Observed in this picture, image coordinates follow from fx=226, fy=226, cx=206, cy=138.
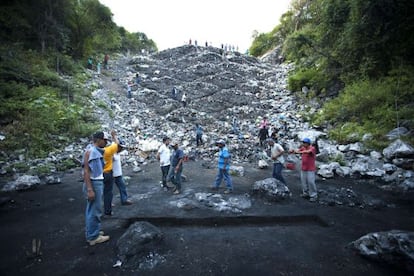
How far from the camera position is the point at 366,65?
1176cm

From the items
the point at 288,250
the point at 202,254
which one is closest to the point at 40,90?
the point at 202,254

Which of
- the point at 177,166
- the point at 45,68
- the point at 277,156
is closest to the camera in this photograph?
the point at 277,156

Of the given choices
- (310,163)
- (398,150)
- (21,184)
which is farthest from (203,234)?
(398,150)

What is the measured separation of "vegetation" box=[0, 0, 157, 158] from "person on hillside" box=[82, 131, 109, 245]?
7.22 metres

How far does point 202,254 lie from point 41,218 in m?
3.66

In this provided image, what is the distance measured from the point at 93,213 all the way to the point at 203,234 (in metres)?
1.93

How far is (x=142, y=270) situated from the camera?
123 inches

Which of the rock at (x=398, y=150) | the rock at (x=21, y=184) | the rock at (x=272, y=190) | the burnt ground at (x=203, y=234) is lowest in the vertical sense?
the burnt ground at (x=203, y=234)

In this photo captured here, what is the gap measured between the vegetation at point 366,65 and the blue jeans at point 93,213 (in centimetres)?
988

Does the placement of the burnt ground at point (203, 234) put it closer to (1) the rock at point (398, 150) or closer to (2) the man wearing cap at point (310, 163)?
(2) the man wearing cap at point (310, 163)

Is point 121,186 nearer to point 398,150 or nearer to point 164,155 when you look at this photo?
point 164,155

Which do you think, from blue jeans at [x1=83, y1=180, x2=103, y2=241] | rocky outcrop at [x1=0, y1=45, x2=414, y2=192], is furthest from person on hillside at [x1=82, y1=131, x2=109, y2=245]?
rocky outcrop at [x1=0, y1=45, x2=414, y2=192]

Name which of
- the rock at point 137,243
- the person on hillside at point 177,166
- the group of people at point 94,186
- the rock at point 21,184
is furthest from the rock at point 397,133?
the rock at point 21,184

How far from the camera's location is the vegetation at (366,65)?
32.4ft
